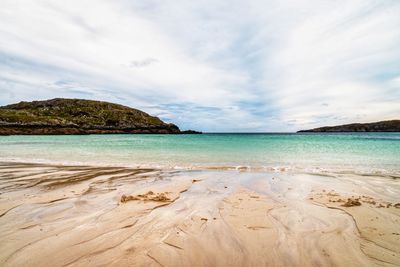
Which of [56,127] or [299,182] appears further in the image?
[56,127]

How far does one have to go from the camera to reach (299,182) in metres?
10.0

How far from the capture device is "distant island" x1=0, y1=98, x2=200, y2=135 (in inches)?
3804

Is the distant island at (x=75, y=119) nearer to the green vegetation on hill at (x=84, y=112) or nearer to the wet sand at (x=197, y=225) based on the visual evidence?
the green vegetation on hill at (x=84, y=112)

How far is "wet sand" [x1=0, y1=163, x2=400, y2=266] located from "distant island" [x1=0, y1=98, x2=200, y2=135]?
107 meters

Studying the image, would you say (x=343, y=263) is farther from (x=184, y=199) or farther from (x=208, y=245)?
(x=184, y=199)

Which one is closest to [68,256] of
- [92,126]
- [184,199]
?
[184,199]

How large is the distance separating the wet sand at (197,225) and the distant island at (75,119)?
107422 mm

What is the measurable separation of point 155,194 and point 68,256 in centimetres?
404

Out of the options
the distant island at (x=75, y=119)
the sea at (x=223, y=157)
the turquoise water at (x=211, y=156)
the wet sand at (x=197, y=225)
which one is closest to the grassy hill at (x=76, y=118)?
the distant island at (x=75, y=119)

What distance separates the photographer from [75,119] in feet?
394

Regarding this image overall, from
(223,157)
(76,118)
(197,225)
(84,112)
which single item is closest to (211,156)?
(223,157)

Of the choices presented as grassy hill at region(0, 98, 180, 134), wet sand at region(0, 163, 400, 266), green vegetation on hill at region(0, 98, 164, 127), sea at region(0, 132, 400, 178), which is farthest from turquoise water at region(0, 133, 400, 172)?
green vegetation on hill at region(0, 98, 164, 127)

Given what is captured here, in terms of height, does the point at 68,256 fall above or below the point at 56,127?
below

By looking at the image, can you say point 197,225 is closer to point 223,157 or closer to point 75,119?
point 223,157
